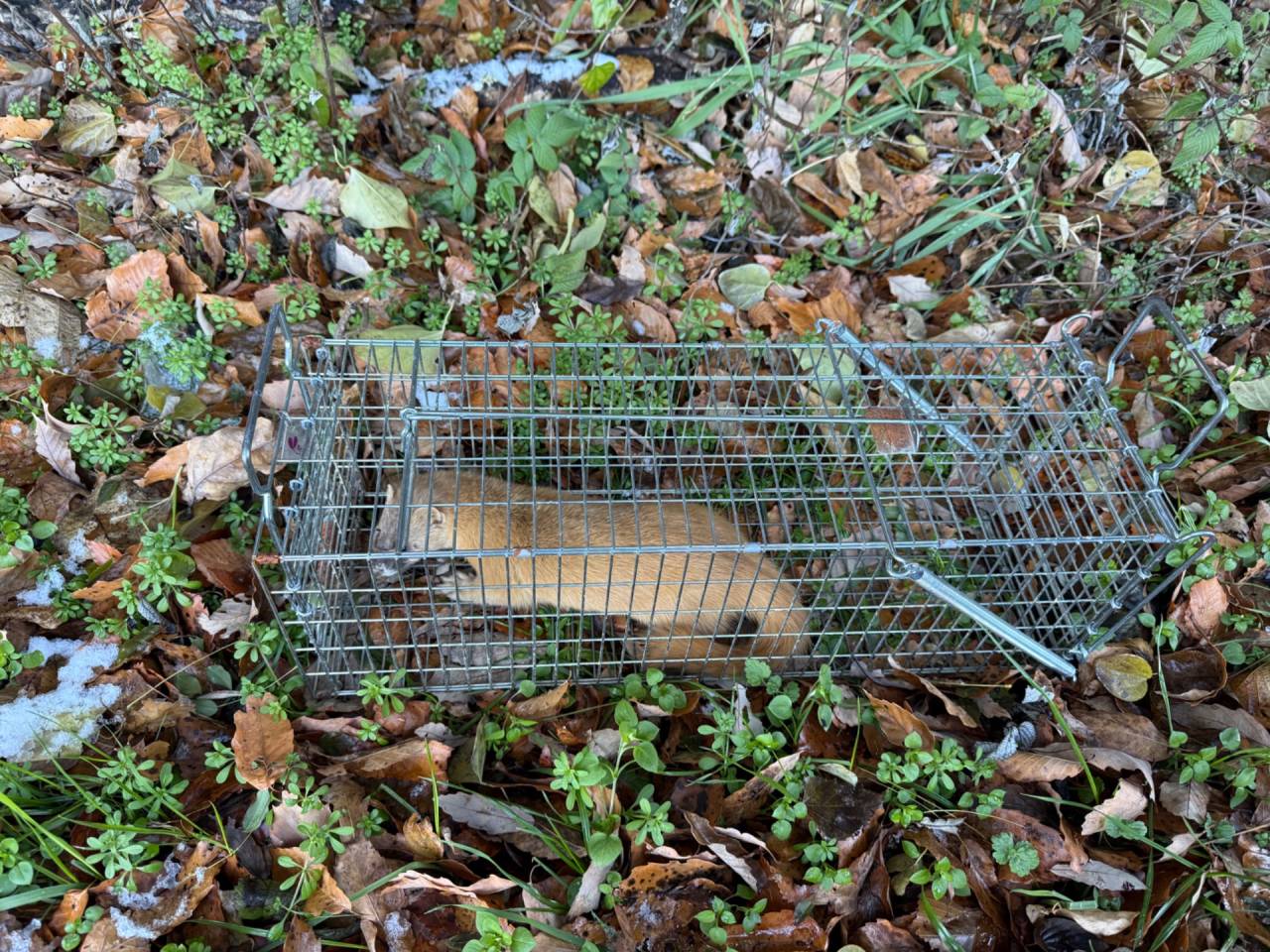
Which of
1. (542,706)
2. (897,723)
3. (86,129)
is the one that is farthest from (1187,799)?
(86,129)

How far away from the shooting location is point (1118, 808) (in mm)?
2592

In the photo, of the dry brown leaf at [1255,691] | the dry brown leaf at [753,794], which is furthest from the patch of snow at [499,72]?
the dry brown leaf at [1255,691]

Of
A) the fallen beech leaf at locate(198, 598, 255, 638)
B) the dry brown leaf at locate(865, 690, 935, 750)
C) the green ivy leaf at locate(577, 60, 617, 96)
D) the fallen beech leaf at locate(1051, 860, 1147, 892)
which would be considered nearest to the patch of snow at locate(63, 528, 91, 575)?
the fallen beech leaf at locate(198, 598, 255, 638)

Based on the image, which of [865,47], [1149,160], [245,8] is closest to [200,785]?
[245,8]

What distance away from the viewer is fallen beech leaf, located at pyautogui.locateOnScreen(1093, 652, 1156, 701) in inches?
113

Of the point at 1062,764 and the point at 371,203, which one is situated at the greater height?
the point at 371,203

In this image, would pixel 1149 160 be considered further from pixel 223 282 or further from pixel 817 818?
pixel 223 282

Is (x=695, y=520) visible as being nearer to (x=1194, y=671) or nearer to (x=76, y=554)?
(x=1194, y=671)

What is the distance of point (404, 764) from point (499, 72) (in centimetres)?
370

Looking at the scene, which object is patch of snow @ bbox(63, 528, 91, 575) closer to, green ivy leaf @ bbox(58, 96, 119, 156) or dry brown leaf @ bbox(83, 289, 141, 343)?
dry brown leaf @ bbox(83, 289, 141, 343)

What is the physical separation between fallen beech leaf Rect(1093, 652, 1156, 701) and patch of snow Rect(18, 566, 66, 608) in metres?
3.97

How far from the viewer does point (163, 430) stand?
133 inches

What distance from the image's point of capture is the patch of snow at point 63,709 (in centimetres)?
265

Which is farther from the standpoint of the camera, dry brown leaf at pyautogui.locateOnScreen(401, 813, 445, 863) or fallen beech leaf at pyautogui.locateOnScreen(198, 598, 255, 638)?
fallen beech leaf at pyautogui.locateOnScreen(198, 598, 255, 638)
